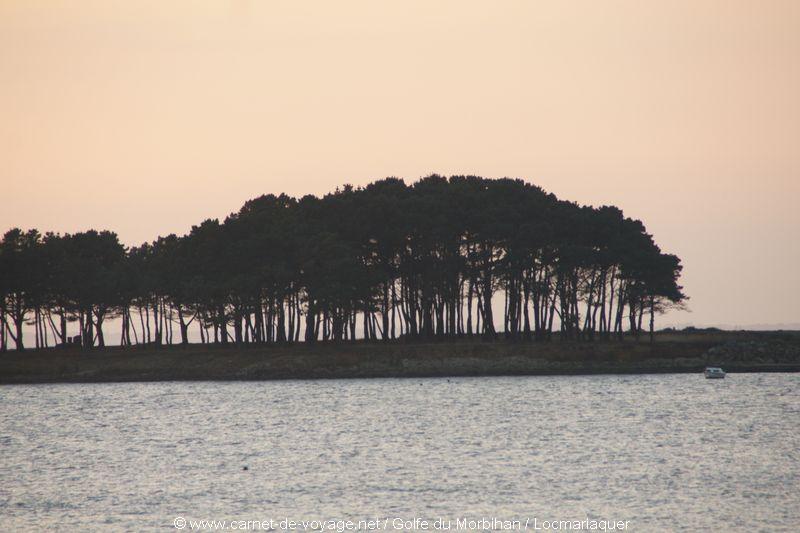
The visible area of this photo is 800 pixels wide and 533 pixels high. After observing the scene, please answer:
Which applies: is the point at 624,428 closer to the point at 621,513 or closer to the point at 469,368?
the point at 621,513

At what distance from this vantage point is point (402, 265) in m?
144

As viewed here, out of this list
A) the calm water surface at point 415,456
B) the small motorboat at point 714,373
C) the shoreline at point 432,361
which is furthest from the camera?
the shoreline at point 432,361

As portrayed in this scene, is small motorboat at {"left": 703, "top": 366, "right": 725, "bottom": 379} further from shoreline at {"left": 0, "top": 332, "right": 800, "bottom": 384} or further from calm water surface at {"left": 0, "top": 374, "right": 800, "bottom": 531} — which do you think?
shoreline at {"left": 0, "top": 332, "right": 800, "bottom": 384}

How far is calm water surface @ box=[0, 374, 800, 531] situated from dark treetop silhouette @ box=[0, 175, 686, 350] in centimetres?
3210

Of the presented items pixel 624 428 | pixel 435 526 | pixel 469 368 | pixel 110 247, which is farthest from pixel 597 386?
pixel 110 247

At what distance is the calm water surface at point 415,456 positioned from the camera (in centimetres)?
4528

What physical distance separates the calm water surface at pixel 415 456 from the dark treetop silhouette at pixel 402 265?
105ft

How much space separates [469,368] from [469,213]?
23481 mm

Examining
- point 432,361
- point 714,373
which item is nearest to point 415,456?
point 714,373

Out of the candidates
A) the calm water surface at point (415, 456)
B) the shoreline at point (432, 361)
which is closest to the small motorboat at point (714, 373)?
the calm water surface at point (415, 456)

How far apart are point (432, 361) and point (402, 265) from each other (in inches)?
723

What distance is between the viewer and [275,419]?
278 feet

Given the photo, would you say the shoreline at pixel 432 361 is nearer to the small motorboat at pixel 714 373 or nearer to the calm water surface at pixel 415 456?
the small motorboat at pixel 714 373

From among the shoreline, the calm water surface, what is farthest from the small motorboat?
the shoreline
